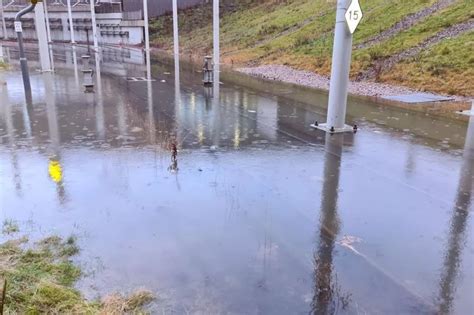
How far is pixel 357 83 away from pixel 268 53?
10.8 meters

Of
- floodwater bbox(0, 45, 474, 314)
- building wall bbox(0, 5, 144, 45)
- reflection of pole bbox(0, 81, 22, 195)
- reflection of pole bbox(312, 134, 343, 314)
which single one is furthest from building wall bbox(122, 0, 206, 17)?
reflection of pole bbox(312, 134, 343, 314)

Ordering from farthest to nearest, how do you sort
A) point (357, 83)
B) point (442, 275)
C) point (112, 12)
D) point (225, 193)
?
point (112, 12) → point (357, 83) → point (225, 193) → point (442, 275)

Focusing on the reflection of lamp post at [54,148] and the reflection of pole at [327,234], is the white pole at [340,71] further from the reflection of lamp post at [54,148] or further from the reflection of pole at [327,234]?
the reflection of lamp post at [54,148]

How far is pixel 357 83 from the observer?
1698 cm

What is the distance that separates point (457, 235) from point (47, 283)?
14.3 ft

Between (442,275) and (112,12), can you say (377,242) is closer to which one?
(442,275)

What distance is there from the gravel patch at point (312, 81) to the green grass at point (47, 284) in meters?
12.5

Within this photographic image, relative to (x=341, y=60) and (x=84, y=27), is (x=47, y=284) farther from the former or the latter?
(x=84, y=27)

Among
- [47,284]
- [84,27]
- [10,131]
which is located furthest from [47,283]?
[84,27]

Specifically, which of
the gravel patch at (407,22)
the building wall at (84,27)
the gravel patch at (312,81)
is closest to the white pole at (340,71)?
the gravel patch at (312,81)

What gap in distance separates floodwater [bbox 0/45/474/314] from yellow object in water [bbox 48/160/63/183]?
5cm

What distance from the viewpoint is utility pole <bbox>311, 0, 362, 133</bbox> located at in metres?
8.72

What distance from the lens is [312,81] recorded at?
18.2 meters

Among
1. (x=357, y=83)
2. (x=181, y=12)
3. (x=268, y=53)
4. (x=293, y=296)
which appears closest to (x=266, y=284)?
(x=293, y=296)
